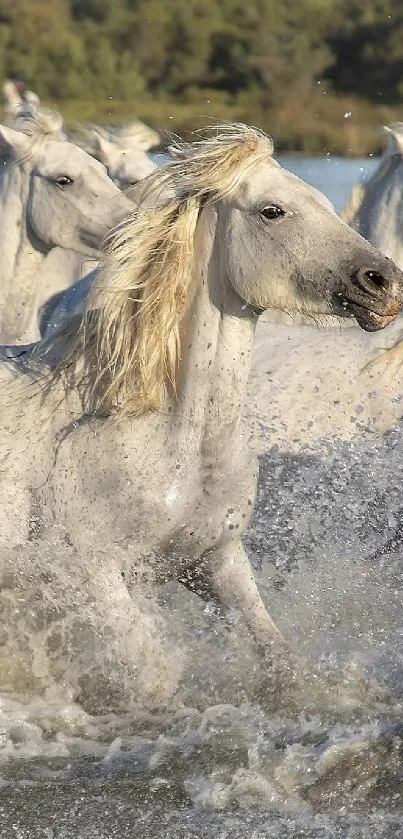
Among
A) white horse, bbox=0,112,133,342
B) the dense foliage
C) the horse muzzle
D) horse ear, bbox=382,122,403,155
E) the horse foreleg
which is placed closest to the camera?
the horse muzzle

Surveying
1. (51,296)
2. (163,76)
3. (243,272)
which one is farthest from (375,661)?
(163,76)

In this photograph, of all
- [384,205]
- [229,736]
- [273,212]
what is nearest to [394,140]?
[384,205]

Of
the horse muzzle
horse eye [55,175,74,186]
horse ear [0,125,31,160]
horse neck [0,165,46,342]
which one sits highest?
the horse muzzle

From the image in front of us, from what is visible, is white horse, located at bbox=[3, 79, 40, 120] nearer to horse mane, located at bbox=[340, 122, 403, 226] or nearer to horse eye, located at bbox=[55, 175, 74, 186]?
horse eye, located at bbox=[55, 175, 74, 186]

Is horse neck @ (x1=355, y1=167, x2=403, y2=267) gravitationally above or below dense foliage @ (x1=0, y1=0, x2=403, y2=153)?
above

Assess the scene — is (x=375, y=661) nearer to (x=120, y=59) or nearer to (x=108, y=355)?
(x=108, y=355)

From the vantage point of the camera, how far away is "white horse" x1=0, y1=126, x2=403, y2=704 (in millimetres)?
3953

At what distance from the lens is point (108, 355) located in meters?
4.09

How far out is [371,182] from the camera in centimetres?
770

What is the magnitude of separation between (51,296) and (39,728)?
10.4ft

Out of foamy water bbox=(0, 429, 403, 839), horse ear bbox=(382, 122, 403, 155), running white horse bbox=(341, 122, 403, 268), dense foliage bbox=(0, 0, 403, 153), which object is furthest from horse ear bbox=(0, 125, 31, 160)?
dense foliage bbox=(0, 0, 403, 153)

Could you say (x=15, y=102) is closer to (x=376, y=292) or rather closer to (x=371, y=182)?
(x=371, y=182)

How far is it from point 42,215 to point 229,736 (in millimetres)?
3469

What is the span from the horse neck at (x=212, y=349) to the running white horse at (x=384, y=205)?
11.4 ft
